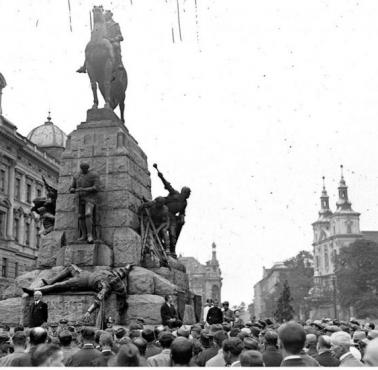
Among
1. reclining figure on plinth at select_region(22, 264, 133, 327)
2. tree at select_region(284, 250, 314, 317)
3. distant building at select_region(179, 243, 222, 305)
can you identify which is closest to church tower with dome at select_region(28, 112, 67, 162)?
tree at select_region(284, 250, 314, 317)

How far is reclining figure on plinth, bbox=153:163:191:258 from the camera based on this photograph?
693 inches

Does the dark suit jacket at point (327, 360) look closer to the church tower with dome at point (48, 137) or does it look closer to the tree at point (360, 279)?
the church tower with dome at point (48, 137)

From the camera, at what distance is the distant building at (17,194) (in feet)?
172

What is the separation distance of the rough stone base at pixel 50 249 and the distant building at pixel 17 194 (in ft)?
120

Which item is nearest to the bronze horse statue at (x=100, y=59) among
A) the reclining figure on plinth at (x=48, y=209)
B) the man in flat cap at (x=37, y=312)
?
the reclining figure on plinth at (x=48, y=209)

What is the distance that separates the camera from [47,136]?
2758 inches

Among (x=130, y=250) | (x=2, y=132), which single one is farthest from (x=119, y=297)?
(x=2, y=132)

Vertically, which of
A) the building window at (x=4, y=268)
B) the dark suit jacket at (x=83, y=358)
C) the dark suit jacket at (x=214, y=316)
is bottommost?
the dark suit jacket at (x=83, y=358)

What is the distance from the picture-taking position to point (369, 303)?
2751 inches

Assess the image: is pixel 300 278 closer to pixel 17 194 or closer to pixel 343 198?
pixel 343 198

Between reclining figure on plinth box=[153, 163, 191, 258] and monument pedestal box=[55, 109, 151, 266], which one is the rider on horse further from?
reclining figure on plinth box=[153, 163, 191, 258]

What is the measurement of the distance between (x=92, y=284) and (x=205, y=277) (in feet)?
421

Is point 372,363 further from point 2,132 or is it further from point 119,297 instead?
point 2,132

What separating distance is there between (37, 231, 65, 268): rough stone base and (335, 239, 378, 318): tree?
58.8m
